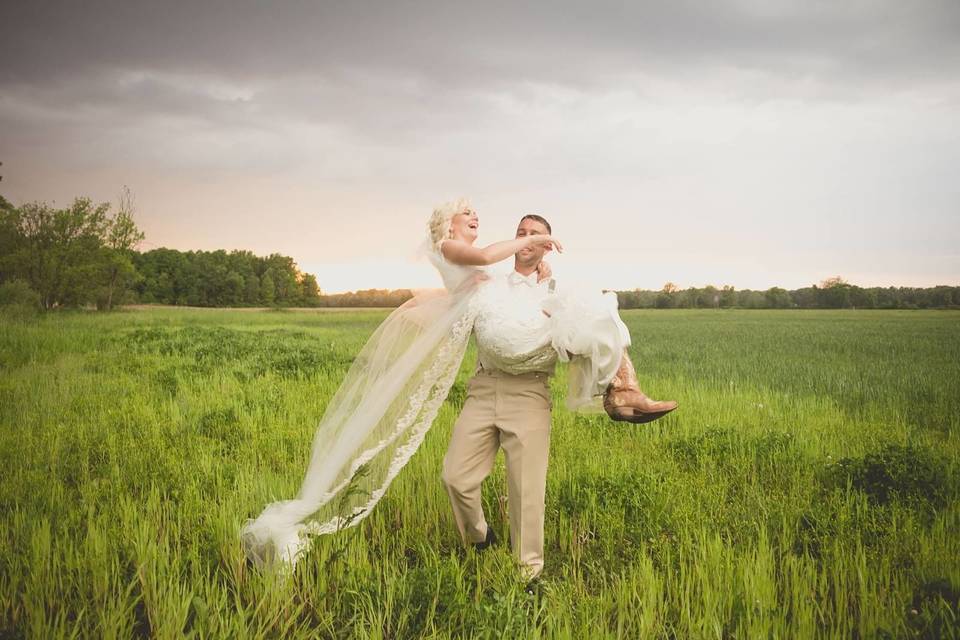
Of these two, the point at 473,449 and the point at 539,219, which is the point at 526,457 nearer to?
the point at 473,449

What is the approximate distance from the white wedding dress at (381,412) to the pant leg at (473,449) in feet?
0.98

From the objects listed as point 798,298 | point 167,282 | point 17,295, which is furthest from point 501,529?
point 167,282

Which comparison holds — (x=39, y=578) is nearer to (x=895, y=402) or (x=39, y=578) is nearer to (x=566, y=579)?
(x=566, y=579)

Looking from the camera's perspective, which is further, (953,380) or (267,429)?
(953,380)

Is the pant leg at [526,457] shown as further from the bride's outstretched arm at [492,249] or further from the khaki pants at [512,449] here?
the bride's outstretched arm at [492,249]

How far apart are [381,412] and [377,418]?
52 mm

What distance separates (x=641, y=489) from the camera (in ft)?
15.1

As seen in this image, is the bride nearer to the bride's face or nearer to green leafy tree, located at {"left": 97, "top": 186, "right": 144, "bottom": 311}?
the bride's face

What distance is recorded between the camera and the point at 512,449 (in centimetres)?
340

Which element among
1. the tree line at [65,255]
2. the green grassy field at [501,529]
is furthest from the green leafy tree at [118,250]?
the green grassy field at [501,529]

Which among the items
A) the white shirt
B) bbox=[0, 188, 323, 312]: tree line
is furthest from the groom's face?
bbox=[0, 188, 323, 312]: tree line

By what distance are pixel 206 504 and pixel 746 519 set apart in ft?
14.6

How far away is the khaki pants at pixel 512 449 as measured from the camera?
3359mm

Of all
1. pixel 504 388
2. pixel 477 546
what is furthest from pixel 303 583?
pixel 504 388
